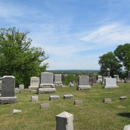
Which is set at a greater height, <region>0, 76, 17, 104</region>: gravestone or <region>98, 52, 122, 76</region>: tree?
<region>98, 52, 122, 76</region>: tree

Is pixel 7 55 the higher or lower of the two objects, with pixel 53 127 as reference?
higher

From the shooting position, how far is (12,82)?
11.4 m

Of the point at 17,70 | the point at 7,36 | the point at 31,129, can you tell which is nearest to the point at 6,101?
the point at 31,129

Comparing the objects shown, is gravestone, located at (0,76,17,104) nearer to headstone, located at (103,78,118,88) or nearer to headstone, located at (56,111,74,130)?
headstone, located at (56,111,74,130)

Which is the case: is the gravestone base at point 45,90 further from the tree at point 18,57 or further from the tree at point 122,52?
the tree at point 122,52

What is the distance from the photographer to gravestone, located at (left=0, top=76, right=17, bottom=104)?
1084 cm

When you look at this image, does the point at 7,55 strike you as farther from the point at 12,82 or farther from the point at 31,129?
the point at 31,129

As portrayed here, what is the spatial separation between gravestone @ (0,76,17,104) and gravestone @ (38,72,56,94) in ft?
13.1

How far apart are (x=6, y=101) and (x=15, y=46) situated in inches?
556

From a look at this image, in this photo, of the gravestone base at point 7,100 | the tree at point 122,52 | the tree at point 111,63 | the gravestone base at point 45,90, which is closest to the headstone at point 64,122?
the gravestone base at point 7,100

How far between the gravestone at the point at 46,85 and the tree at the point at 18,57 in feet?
28.5

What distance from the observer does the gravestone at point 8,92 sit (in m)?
10.8

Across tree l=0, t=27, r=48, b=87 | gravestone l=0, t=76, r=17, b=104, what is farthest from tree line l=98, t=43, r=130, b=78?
gravestone l=0, t=76, r=17, b=104

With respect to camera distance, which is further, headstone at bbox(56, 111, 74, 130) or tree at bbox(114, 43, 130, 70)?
tree at bbox(114, 43, 130, 70)
